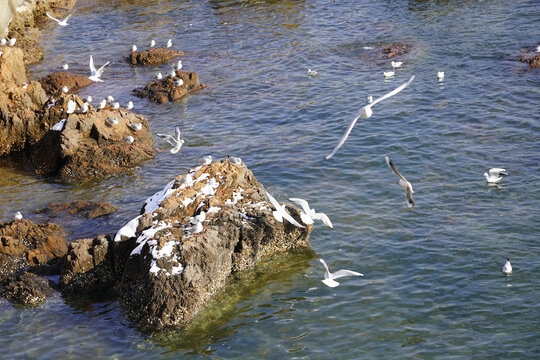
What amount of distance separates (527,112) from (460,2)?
11835 mm

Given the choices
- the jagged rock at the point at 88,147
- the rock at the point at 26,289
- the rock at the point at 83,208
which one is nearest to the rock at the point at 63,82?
the jagged rock at the point at 88,147

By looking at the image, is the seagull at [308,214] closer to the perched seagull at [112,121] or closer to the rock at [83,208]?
the rock at [83,208]

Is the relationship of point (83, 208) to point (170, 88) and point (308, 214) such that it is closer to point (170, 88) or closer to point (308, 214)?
point (308, 214)

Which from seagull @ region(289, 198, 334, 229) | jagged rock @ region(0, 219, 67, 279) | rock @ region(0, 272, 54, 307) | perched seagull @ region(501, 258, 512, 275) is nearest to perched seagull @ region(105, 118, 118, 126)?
jagged rock @ region(0, 219, 67, 279)

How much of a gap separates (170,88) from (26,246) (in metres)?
10.9

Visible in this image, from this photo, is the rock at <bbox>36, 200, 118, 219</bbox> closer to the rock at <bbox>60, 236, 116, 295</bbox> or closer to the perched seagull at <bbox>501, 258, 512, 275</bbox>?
the rock at <bbox>60, 236, 116, 295</bbox>

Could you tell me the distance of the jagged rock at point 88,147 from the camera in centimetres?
1717

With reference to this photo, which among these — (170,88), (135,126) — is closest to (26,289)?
(135,126)

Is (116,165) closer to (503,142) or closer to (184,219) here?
(184,219)

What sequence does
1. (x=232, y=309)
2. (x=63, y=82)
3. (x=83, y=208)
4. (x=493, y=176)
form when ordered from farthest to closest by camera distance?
(x=63, y=82) < (x=83, y=208) < (x=493, y=176) < (x=232, y=309)

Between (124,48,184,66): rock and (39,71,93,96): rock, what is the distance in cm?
258

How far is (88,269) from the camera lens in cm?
1209

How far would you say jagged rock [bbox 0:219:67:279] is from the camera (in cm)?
1275

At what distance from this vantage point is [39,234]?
1315 cm
